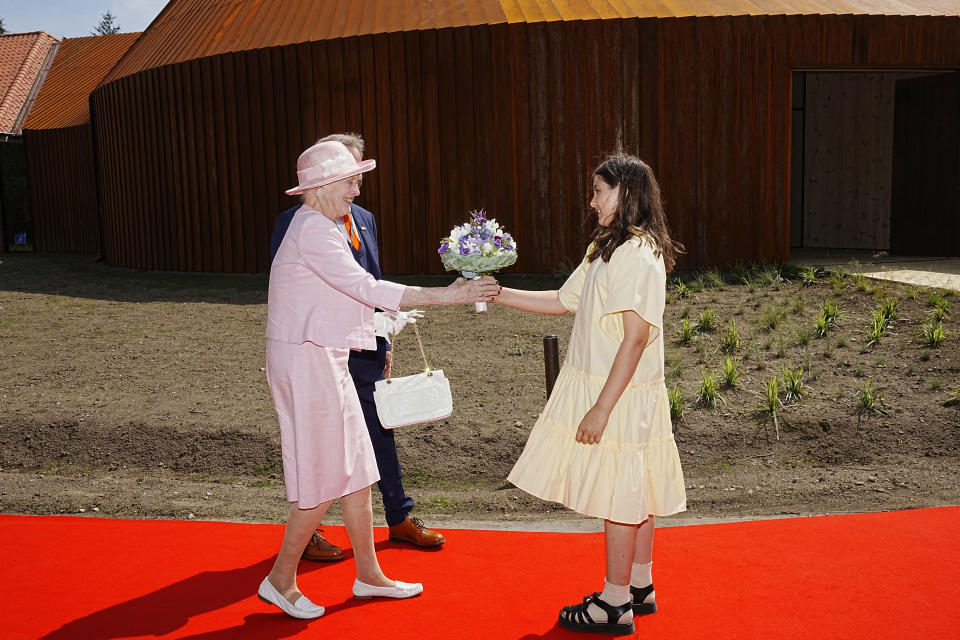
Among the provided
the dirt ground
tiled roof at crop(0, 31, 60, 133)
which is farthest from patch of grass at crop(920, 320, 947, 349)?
tiled roof at crop(0, 31, 60, 133)

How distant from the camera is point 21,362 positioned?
921 cm

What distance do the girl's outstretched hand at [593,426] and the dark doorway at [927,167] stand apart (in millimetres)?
12223

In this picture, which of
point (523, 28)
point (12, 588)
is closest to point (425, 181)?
point (523, 28)

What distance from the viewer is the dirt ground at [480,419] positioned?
567 centimetres

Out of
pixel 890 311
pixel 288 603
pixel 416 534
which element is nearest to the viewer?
pixel 288 603

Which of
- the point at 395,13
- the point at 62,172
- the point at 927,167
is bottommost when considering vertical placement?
the point at 927,167

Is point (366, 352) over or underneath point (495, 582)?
over

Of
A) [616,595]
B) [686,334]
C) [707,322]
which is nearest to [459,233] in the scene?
[616,595]

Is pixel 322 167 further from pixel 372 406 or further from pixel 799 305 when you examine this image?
pixel 799 305

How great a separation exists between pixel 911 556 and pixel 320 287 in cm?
301

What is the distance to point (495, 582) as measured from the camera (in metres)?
4.11

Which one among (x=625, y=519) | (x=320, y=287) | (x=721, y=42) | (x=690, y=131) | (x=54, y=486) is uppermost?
(x=721, y=42)

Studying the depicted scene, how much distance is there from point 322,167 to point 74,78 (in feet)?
84.9

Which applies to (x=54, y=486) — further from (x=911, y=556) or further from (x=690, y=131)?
(x=690, y=131)
